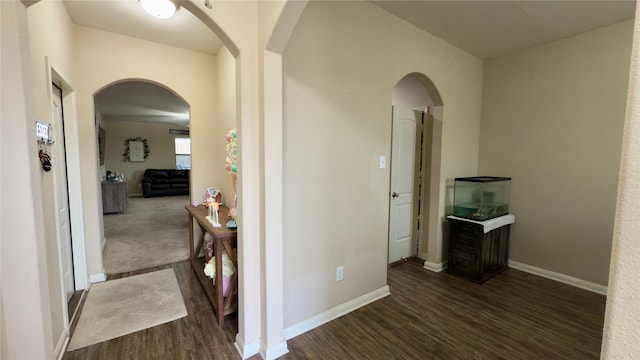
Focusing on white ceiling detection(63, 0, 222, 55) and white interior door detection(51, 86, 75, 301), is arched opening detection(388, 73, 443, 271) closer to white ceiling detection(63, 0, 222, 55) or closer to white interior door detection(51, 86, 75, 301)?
white ceiling detection(63, 0, 222, 55)

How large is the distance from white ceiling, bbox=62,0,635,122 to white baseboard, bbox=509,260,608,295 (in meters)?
2.59

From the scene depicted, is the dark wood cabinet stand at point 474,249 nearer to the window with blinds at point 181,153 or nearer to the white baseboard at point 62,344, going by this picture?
the white baseboard at point 62,344

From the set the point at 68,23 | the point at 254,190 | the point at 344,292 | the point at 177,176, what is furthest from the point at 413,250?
the point at 177,176

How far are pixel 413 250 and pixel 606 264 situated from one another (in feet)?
6.16

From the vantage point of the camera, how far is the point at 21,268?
1181 mm

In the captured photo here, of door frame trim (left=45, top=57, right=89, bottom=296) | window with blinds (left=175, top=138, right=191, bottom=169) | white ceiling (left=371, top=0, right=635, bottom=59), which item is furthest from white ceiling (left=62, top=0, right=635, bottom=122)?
window with blinds (left=175, top=138, right=191, bottom=169)

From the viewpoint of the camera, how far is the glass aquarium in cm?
307

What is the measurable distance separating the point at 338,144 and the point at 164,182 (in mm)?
8407

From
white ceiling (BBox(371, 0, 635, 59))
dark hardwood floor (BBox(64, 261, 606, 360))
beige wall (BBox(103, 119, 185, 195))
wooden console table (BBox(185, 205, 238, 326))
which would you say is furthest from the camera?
beige wall (BBox(103, 119, 185, 195))

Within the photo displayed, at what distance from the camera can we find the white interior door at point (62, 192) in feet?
7.14

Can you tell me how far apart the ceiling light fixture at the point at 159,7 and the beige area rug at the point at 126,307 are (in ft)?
8.08

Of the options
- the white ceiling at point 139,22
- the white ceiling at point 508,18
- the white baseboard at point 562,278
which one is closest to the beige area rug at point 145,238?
the white ceiling at point 139,22

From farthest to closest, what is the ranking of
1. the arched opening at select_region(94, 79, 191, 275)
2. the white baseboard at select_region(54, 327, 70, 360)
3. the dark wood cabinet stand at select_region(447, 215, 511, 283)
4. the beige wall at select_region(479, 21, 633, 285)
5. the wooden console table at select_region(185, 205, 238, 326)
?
1. the arched opening at select_region(94, 79, 191, 275)
2. the dark wood cabinet stand at select_region(447, 215, 511, 283)
3. the beige wall at select_region(479, 21, 633, 285)
4. the wooden console table at select_region(185, 205, 238, 326)
5. the white baseboard at select_region(54, 327, 70, 360)

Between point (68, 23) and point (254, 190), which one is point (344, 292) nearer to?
point (254, 190)
